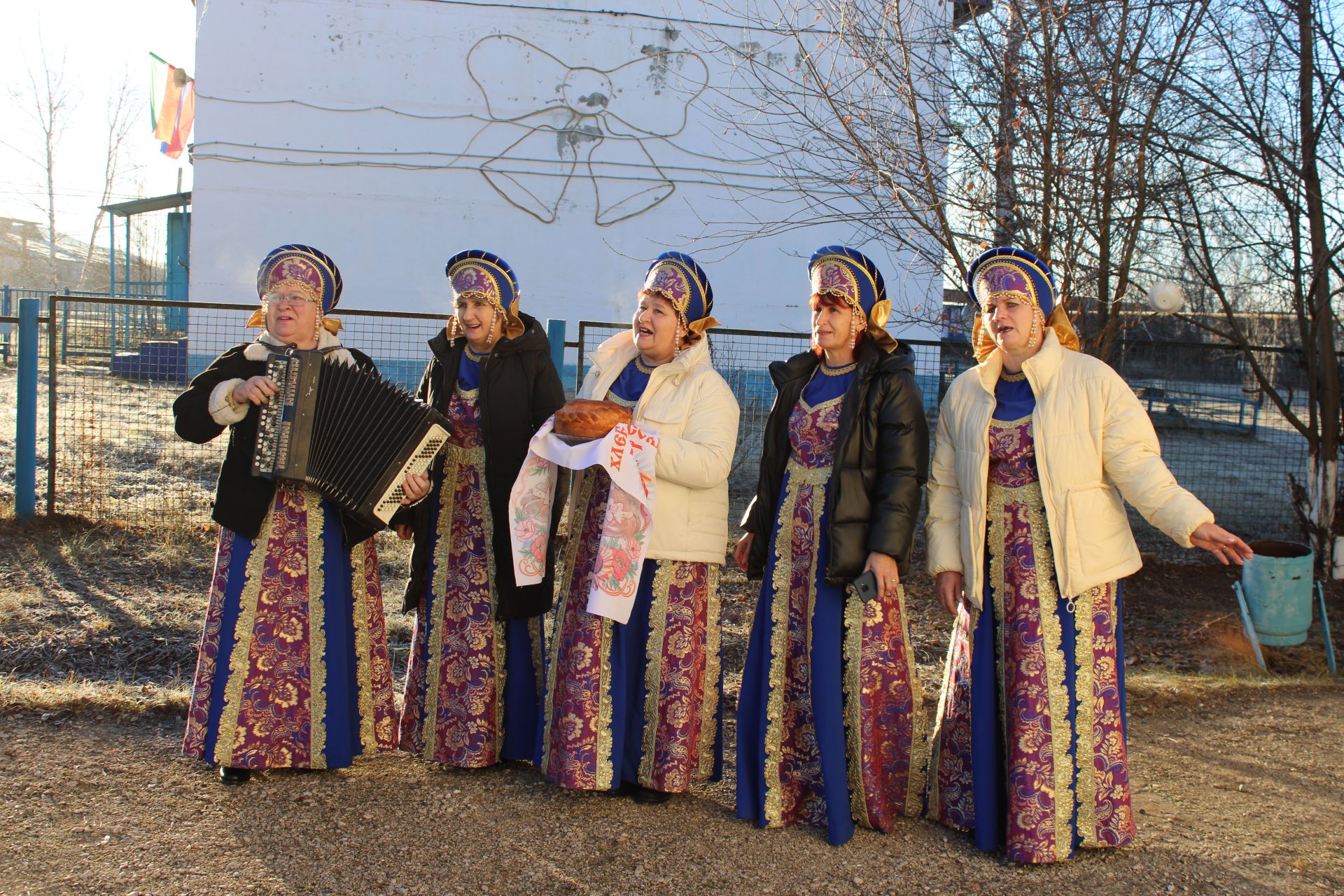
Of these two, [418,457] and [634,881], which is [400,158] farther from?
[634,881]

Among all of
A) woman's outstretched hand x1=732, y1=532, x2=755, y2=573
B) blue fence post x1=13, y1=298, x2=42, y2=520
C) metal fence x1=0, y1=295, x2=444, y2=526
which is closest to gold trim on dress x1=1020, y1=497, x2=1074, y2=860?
woman's outstretched hand x1=732, y1=532, x2=755, y2=573

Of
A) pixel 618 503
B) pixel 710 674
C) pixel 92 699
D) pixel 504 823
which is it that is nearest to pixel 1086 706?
pixel 710 674

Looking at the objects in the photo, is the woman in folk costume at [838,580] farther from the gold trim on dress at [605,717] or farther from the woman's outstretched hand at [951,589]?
the gold trim on dress at [605,717]

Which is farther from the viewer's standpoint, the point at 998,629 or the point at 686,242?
the point at 686,242

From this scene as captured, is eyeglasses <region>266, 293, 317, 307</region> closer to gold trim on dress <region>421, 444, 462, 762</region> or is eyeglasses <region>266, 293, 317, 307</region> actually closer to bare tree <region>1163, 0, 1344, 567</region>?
gold trim on dress <region>421, 444, 462, 762</region>

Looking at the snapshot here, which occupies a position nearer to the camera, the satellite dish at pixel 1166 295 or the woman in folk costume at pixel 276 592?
the woman in folk costume at pixel 276 592

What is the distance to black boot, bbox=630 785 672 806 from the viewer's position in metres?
3.57

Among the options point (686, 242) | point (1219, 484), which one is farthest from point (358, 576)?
point (686, 242)

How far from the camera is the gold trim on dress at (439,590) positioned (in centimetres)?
378

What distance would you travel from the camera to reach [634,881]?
120 inches

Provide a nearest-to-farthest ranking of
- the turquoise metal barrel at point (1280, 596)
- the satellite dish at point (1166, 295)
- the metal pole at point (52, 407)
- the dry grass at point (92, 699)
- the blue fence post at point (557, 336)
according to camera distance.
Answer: the dry grass at point (92, 699) < the satellite dish at point (1166, 295) < the turquoise metal barrel at point (1280, 596) < the blue fence post at point (557, 336) < the metal pole at point (52, 407)

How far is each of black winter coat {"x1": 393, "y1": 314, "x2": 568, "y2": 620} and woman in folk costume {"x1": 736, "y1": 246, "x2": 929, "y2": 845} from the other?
0.80 meters

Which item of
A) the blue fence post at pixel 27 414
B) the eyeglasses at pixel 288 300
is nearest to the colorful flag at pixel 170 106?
the blue fence post at pixel 27 414

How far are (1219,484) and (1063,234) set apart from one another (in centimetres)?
385
